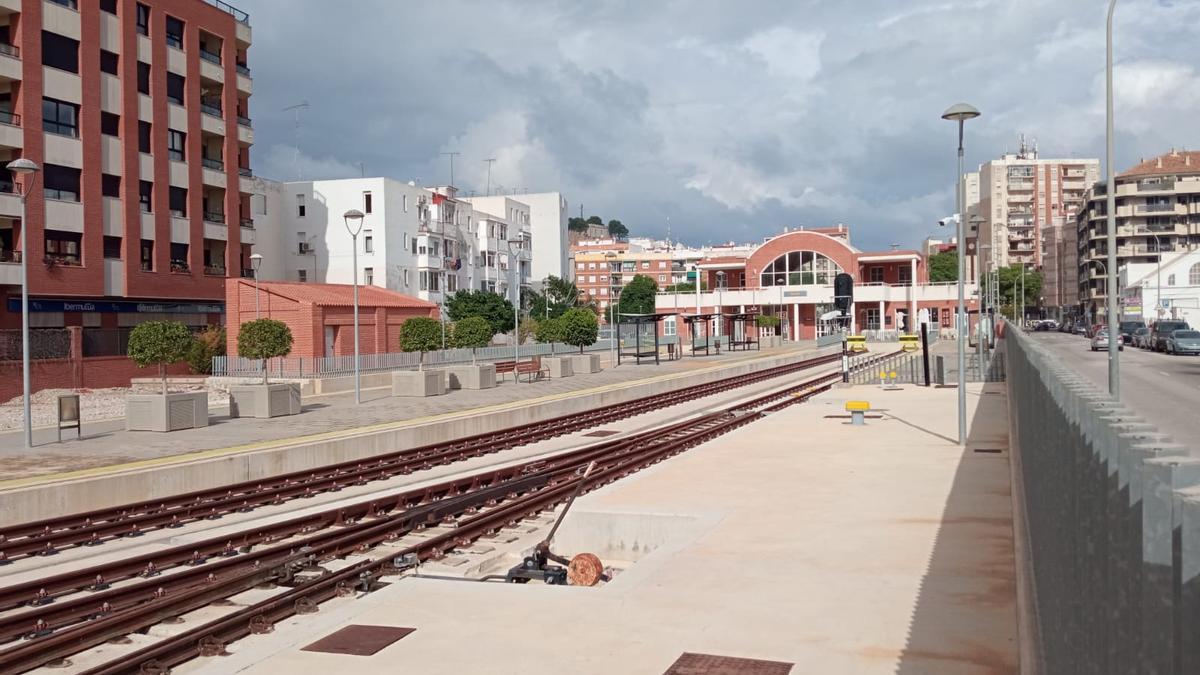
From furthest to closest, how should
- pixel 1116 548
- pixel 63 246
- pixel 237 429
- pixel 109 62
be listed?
pixel 109 62 < pixel 63 246 < pixel 237 429 < pixel 1116 548

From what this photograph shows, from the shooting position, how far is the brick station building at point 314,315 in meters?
45.0

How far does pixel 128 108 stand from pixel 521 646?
143ft

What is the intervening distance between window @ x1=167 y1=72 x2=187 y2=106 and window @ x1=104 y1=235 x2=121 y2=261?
26.5 feet

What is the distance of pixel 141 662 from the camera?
7797 mm

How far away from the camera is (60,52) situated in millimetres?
40938

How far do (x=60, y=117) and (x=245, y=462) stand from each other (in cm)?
2947

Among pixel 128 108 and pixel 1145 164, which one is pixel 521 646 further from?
pixel 1145 164

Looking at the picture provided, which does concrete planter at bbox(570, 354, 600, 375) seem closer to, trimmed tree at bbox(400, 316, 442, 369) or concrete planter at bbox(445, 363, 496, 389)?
trimmed tree at bbox(400, 316, 442, 369)

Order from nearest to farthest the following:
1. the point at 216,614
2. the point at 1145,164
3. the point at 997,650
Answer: the point at 997,650
the point at 216,614
the point at 1145,164

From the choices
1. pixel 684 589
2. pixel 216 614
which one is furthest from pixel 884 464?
pixel 216 614

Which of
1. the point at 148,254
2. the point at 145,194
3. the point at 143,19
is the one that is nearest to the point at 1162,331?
the point at 148,254

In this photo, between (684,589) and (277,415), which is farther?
(277,415)

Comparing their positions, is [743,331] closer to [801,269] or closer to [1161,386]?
[801,269]

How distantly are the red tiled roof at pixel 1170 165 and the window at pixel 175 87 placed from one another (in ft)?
308
